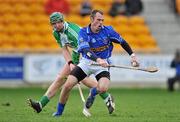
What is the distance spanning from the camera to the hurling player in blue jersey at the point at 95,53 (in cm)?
1362

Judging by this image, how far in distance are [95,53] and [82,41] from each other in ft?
1.48

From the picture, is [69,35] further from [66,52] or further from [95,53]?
[95,53]

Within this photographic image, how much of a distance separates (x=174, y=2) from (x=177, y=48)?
8.81 feet

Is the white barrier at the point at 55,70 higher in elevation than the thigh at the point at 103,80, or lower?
lower

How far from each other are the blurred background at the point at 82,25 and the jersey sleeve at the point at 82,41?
13.1 meters

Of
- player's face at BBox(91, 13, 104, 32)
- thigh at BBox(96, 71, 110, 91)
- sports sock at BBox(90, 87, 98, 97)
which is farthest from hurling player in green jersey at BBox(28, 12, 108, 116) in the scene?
player's face at BBox(91, 13, 104, 32)

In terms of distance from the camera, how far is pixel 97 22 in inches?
537

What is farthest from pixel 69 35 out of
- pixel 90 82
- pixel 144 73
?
pixel 144 73

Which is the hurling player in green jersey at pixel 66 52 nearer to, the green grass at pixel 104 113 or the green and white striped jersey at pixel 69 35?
the green and white striped jersey at pixel 69 35

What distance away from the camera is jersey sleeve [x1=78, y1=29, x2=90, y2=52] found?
13641 mm

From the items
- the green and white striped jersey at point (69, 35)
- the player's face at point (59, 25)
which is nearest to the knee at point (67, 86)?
the green and white striped jersey at point (69, 35)

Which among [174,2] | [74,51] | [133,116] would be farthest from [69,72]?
[174,2]

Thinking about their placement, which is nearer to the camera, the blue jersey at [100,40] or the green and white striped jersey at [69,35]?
the blue jersey at [100,40]

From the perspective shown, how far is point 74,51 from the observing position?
14664 millimetres
